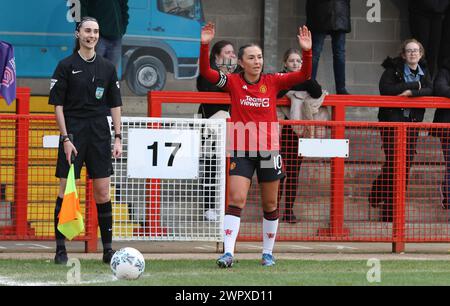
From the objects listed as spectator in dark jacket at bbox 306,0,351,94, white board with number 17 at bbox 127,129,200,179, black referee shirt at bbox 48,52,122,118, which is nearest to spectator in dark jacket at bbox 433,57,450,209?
spectator in dark jacket at bbox 306,0,351,94

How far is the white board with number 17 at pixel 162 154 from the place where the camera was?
12.1 m

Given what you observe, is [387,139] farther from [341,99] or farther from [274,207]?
[274,207]

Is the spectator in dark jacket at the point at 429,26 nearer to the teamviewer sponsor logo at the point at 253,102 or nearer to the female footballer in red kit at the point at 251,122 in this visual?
the female footballer in red kit at the point at 251,122

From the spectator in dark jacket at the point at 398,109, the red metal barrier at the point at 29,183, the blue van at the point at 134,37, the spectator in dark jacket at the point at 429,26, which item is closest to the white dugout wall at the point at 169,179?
the red metal barrier at the point at 29,183

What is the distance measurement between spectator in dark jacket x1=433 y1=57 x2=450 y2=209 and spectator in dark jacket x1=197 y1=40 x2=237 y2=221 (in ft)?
7.54

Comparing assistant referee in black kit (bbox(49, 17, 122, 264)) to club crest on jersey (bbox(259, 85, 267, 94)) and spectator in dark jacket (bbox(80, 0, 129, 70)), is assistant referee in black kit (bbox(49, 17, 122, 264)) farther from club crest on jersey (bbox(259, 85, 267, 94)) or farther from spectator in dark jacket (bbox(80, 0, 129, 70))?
spectator in dark jacket (bbox(80, 0, 129, 70))

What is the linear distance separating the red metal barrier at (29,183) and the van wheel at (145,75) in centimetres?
423

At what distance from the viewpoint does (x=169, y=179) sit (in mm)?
12219

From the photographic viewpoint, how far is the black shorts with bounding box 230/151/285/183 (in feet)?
35.8

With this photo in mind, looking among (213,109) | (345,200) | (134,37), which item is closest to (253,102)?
(213,109)

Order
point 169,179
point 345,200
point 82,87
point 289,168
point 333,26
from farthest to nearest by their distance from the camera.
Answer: point 333,26
point 345,200
point 289,168
point 169,179
point 82,87

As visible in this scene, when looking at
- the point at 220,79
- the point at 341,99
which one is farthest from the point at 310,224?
the point at 220,79

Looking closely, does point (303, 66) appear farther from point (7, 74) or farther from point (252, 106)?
point (7, 74)

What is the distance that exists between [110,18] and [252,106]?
213 inches
